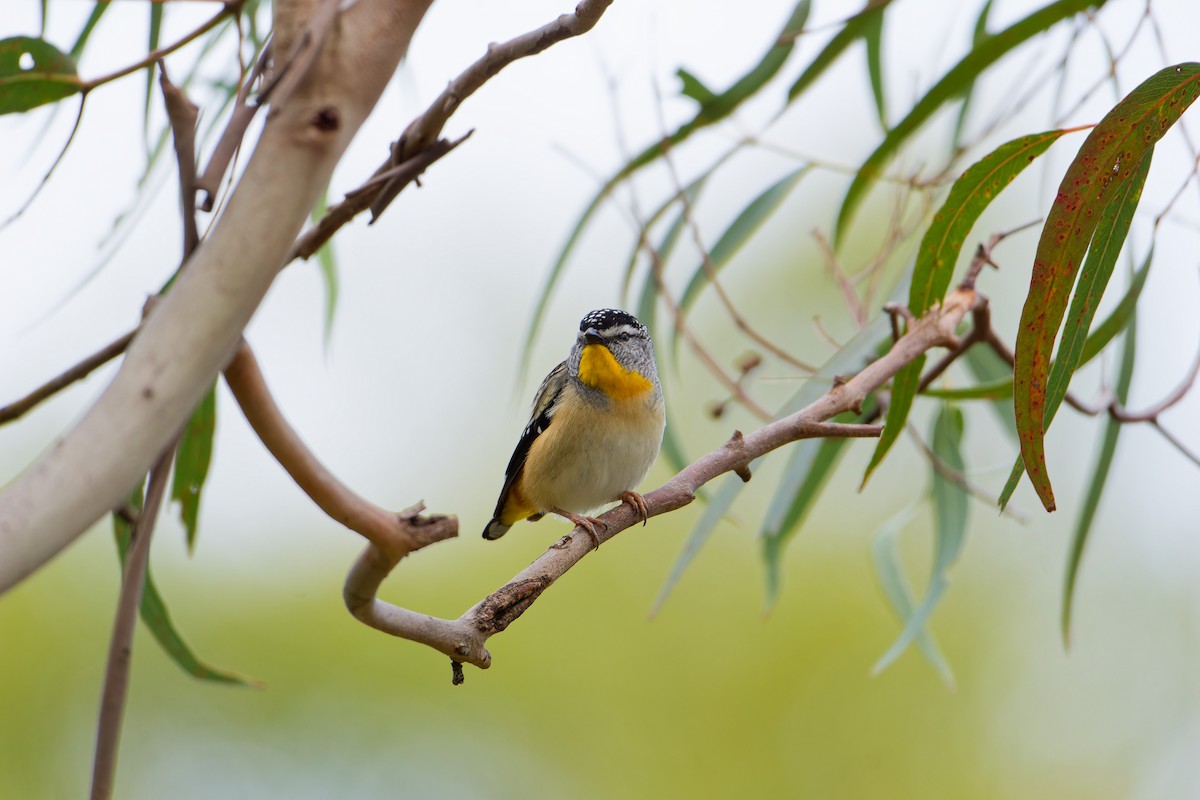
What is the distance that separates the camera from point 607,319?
8.26 feet

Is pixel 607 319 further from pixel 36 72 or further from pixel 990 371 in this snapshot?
pixel 36 72

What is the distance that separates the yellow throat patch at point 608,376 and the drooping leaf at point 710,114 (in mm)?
139

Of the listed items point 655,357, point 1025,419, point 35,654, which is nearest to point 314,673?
point 35,654

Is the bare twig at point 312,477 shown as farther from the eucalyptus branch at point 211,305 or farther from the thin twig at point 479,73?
the thin twig at point 479,73

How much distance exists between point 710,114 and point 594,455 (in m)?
0.77

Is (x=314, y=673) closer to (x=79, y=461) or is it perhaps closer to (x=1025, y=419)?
(x=1025, y=419)

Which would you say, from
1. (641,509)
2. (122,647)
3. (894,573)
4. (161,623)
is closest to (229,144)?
(122,647)

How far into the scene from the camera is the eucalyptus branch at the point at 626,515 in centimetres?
94

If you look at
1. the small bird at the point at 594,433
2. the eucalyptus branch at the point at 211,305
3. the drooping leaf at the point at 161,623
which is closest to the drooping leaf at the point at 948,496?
the small bird at the point at 594,433

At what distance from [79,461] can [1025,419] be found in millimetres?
1004

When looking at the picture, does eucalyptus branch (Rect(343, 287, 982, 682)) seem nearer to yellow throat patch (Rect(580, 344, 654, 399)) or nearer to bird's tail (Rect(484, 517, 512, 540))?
yellow throat patch (Rect(580, 344, 654, 399))

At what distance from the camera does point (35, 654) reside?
18.4ft

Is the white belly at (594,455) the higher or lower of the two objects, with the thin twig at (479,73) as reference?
lower

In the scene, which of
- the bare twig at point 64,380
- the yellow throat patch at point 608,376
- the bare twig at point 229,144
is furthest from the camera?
the yellow throat patch at point 608,376
